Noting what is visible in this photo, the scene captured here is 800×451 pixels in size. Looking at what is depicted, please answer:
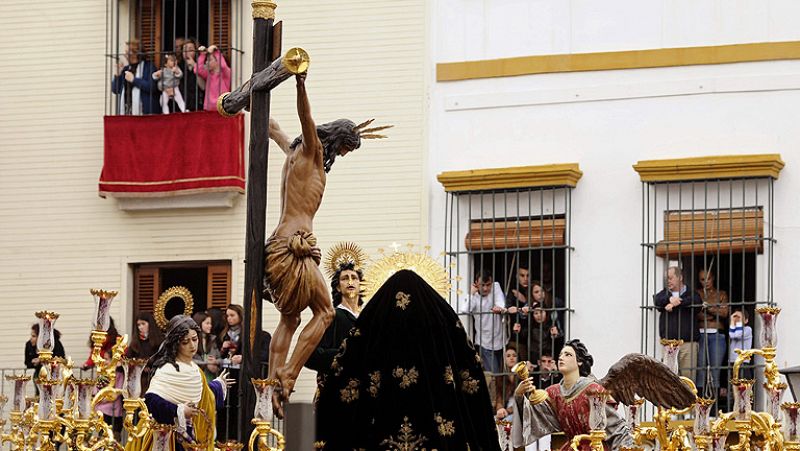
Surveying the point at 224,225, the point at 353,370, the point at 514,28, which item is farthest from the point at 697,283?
the point at 353,370

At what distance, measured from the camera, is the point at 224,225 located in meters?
20.0

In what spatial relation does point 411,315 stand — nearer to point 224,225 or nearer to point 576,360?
point 576,360

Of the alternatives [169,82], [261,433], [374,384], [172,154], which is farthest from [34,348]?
[374,384]

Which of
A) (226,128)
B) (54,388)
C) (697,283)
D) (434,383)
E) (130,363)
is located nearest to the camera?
(434,383)

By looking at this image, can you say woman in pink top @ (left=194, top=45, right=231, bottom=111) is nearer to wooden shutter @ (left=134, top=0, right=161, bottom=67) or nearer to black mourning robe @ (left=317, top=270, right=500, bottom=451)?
wooden shutter @ (left=134, top=0, right=161, bottom=67)

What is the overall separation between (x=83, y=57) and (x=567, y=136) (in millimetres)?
4927

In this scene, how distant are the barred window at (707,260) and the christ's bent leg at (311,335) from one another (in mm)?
6790

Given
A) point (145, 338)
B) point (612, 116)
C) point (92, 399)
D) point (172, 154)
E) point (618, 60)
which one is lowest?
point (92, 399)

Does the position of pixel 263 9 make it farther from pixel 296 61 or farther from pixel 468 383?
pixel 468 383

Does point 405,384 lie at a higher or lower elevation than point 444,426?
higher

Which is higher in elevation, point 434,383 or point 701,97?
point 701,97

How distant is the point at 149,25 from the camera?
20.6m

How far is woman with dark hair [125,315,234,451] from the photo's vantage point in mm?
12125

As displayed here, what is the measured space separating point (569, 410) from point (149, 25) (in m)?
8.87
